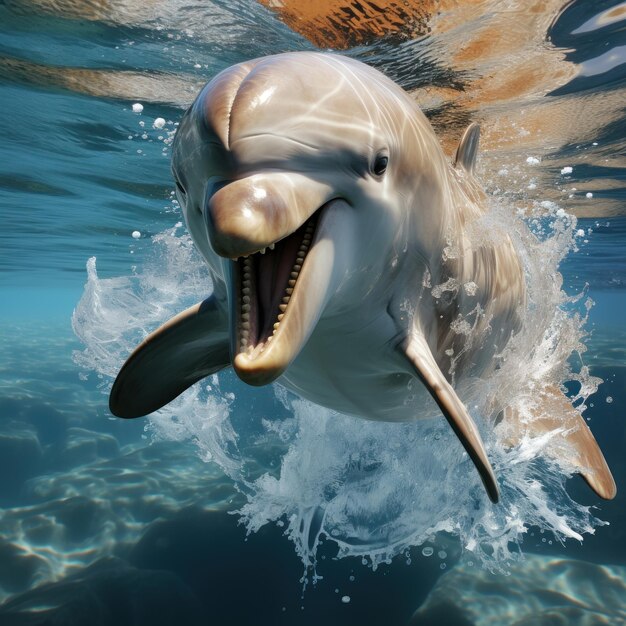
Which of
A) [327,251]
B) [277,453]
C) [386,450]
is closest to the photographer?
[327,251]

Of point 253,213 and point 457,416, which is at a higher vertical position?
point 253,213

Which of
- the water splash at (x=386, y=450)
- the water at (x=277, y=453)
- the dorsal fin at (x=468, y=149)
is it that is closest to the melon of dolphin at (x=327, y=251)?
the water splash at (x=386, y=450)

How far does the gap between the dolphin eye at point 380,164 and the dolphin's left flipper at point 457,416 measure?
1062 millimetres

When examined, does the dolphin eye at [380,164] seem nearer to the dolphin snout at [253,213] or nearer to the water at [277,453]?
the dolphin snout at [253,213]

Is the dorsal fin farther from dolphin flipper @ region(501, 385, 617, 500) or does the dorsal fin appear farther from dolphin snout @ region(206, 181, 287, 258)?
dolphin snout @ region(206, 181, 287, 258)

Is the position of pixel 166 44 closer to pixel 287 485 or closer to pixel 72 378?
pixel 287 485

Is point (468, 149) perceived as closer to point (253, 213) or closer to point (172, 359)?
point (172, 359)

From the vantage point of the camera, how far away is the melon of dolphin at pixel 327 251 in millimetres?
1709

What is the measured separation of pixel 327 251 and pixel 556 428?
4646 millimetres

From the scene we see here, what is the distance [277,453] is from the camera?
45.4ft

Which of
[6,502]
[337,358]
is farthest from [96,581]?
[337,358]

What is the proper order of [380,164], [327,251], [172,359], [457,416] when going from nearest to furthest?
[327,251]
[380,164]
[457,416]
[172,359]

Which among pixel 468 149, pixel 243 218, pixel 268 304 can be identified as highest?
pixel 468 149

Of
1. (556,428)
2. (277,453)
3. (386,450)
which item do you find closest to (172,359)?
(556,428)
